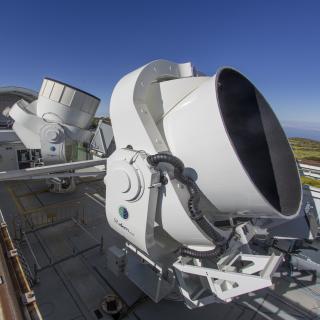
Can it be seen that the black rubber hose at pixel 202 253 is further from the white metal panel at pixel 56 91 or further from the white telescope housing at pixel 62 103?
the white metal panel at pixel 56 91

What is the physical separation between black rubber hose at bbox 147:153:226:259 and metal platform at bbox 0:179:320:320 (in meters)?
2.41

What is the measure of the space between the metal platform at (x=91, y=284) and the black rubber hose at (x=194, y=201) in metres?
2.41

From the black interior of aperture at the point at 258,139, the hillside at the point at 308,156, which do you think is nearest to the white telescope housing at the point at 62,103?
the black interior of aperture at the point at 258,139

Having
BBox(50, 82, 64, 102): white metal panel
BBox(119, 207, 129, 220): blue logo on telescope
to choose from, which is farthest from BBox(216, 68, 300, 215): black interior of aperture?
BBox(50, 82, 64, 102): white metal panel

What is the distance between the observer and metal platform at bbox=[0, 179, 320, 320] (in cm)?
474

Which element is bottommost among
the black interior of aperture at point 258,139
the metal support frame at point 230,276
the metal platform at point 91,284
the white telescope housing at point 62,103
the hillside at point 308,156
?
the metal platform at point 91,284

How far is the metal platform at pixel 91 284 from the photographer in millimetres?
4742

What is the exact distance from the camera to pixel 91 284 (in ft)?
17.5

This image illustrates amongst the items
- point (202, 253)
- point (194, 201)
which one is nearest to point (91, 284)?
point (202, 253)

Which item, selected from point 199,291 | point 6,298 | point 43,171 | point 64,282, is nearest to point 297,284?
point 199,291

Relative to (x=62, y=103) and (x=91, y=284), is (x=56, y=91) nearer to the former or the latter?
(x=62, y=103)

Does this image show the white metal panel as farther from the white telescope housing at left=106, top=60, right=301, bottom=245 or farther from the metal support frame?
the metal support frame

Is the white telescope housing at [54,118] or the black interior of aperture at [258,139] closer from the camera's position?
the black interior of aperture at [258,139]

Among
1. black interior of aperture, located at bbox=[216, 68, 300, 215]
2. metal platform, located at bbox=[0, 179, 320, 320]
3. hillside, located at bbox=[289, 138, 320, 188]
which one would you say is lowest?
metal platform, located at bbox=[0, 179, 320, 320]
